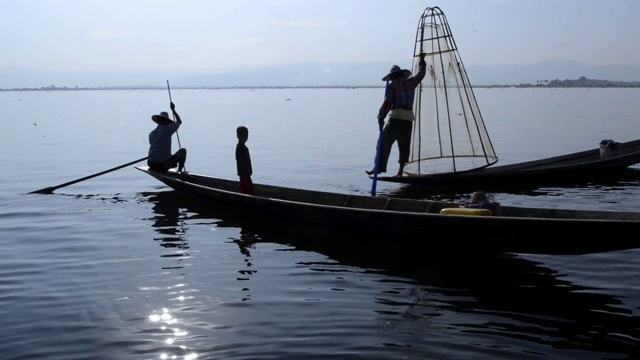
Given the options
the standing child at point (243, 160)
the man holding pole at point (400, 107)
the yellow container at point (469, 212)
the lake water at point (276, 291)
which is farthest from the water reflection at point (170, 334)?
the man holding pole at point (400, 107)

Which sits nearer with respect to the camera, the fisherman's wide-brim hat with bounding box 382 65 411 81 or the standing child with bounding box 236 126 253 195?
the standing child with bounding box 236 126 253 195

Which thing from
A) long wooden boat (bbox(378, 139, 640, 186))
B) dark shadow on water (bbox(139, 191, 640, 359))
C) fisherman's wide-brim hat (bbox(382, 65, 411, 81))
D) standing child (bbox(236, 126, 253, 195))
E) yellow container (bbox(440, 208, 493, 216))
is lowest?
dark shadow on water (bbox(139, 191, 640, 359))

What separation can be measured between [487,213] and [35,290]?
5.49m

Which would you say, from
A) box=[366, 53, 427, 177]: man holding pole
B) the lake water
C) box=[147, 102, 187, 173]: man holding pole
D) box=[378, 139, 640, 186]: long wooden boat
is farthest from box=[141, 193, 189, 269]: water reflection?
box=[378, 139, 640, 186]: long wooden boat

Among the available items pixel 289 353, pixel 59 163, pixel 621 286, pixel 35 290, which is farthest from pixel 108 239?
pixel 59 163

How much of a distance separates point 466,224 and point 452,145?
7.40 metres

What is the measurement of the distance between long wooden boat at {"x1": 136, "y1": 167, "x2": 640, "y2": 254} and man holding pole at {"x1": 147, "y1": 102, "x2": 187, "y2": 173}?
12.4 ft

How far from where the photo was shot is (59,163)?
893 inches

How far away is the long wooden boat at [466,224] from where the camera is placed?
6949 mm

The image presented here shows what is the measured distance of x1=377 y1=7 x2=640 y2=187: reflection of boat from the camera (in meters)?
14.3

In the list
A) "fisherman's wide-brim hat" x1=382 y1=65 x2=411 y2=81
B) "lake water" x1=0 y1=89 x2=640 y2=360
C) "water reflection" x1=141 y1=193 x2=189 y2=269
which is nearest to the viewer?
"lake water" x1=0 y1=89 x2=640 y2=360

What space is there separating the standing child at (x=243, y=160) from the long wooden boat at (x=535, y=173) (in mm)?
3474

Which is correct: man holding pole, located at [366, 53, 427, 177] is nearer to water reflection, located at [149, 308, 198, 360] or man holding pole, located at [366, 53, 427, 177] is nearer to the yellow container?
the yellow container

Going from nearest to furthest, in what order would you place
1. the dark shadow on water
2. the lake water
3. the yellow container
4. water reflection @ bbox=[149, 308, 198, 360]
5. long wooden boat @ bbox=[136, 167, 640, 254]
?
water reflection @ bbox=[149, 308, 198, 360]
the lake water
the dark shadow on water
long wooden boat @ bbox=[136, 167, 640, 254]
the yellow container
